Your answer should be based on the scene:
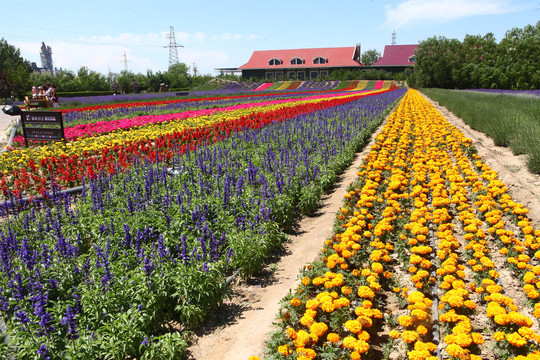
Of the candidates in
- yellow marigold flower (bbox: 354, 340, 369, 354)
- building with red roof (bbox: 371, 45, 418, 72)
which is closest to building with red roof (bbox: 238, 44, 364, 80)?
building with red roof (bbox: 371, 45, 418, 72)

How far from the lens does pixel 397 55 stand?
267 ft

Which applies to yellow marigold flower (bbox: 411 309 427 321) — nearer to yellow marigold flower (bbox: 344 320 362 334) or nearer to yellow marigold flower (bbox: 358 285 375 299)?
yellow marigold flower (bbox: 358 285 375 299)

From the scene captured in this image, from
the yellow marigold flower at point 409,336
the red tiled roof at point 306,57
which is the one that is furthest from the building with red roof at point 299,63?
the yellow marigold flower at point 409,336

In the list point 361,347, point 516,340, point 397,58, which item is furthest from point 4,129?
point 397,58

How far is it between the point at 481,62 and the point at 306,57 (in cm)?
3639

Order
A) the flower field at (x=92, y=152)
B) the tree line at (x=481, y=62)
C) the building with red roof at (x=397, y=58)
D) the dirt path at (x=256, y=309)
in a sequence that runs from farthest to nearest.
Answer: the building with red roof at (x=397, y=58) → the tree line at (x=481, y=62) → the flower field at (x=92, y=152) → the dirt path at (x=256, y=309)

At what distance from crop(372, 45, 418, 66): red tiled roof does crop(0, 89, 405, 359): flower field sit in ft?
254

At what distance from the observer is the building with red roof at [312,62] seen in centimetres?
7806

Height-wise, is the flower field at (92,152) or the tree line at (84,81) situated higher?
the tree line at (84,81)

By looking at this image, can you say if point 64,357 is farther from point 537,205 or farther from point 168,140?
point 168,140

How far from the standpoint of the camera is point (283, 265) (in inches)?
223

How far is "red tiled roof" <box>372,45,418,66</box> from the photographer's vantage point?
79438 millimetres

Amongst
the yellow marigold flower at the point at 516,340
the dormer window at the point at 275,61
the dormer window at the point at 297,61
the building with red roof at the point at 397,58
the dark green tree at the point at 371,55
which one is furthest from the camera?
the dark green tree at the point at 371,55

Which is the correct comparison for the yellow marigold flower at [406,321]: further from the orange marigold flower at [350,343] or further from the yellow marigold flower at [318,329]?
the yellow marigold flower at [318,329]
